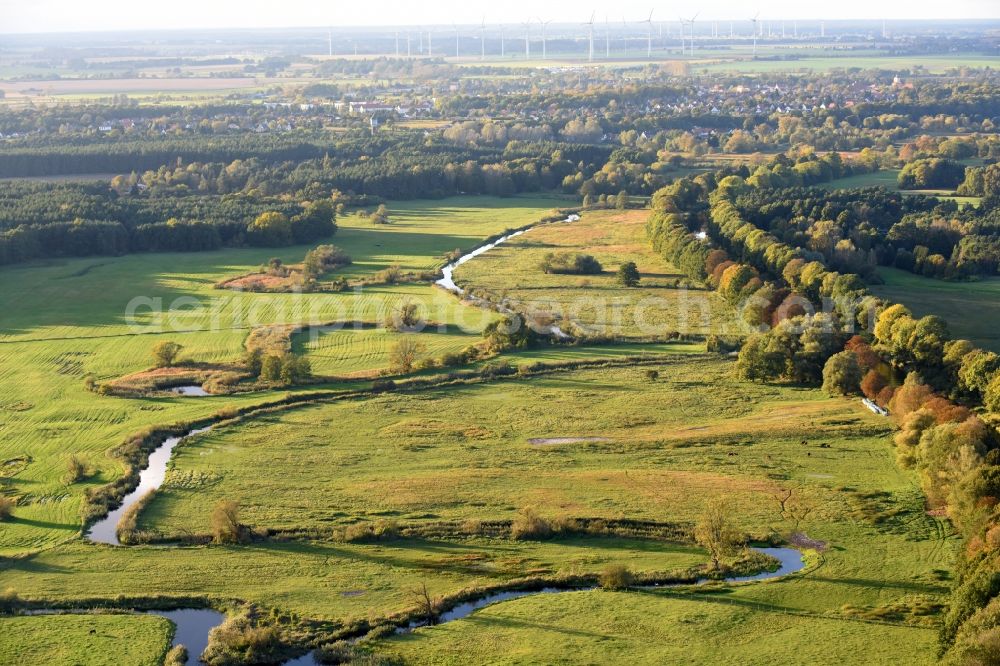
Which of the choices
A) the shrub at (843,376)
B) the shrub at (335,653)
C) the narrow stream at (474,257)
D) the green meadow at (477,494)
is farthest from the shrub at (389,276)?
the shrub at (335,653)

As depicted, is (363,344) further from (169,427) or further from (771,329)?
(771,329)

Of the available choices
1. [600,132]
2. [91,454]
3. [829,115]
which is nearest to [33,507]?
[91,454]

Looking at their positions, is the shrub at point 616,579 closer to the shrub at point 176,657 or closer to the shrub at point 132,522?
the shrub at point 176,657

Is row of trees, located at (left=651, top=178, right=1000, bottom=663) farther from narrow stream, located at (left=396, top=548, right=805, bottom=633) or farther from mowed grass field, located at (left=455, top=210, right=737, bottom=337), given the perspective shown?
narrow stream, located at (left=396, top=548, right=805, bottom=633)

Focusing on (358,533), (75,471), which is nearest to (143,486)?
(75,471)

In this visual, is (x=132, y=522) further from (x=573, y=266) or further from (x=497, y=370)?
(x=573, y=266)
